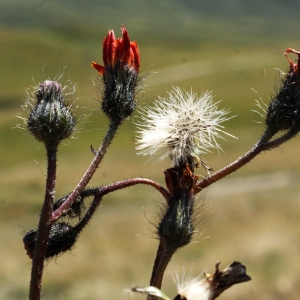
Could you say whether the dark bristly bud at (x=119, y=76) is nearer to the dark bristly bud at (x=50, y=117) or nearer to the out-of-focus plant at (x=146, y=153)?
the out-of-focus plant at (x=146, y=153)

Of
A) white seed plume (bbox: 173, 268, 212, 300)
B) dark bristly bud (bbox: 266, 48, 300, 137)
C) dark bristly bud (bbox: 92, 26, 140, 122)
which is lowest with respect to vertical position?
white seed plume (bbox: 173, 268, 212, 300)

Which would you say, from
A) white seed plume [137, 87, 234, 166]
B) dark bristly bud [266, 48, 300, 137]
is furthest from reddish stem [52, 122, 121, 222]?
dark bristly bud [266, 48, 300, 137]

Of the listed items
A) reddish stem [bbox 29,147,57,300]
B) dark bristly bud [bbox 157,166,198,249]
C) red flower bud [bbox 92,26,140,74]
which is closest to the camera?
reddish stem [bbox 29,147,57,300]

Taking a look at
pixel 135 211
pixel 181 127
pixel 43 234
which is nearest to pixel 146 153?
pixel 181 127

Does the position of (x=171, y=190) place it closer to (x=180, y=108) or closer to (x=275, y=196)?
(x=180, y=108)

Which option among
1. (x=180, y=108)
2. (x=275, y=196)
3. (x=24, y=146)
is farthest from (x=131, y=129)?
(x=180, y=108)

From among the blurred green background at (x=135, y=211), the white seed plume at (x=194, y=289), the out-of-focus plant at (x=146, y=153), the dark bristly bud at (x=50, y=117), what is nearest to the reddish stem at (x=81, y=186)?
the out-of-focus plant at (x=146, y=153)

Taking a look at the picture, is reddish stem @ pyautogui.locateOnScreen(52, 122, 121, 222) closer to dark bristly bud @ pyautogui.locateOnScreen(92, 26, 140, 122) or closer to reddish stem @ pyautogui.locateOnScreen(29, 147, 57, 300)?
reddish stem @ pyautogui.locateOnScreen(29, 147, 57, 300)

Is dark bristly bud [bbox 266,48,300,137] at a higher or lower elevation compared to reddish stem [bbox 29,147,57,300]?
higher
